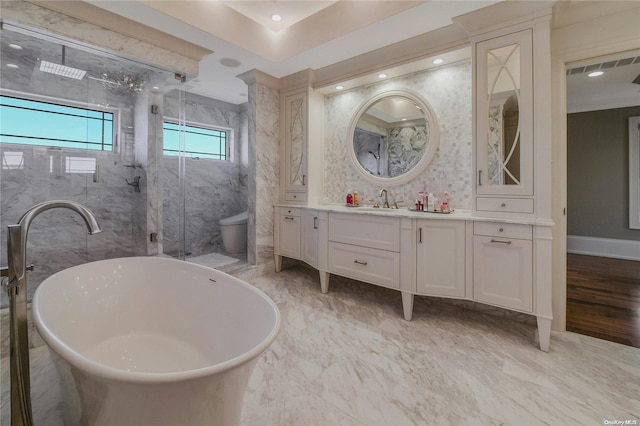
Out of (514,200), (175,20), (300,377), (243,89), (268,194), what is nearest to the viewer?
(300,377)

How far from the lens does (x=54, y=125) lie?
2.76 meters

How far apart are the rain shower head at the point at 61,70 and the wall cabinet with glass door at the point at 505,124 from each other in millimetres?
3533

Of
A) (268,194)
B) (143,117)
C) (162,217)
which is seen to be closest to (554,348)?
(268,194)

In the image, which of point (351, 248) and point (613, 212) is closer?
point (351, 248)

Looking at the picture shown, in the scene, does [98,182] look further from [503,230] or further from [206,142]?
[503,230]

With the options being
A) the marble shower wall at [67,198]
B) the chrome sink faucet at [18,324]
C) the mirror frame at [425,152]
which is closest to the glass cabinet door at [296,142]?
the mirror frame at [425,152]

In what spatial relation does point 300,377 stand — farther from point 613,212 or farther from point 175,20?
point 613,212

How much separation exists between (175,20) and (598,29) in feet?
10.4

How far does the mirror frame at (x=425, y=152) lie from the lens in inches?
106

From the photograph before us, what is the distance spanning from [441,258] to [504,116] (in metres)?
1.16

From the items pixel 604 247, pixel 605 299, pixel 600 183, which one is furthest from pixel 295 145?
pixel 604 247

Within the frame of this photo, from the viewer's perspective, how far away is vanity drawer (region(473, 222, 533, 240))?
1.92m

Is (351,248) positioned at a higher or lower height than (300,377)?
higher

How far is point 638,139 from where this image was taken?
4.12 m
